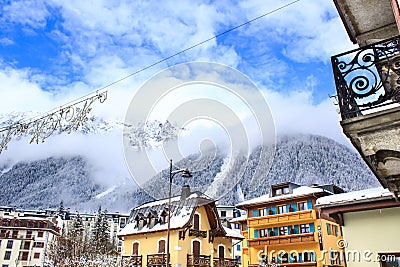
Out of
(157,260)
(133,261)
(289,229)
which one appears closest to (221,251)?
(289,229)

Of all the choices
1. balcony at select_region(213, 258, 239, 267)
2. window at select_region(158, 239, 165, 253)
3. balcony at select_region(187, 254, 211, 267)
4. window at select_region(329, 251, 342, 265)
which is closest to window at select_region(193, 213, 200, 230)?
balcony at select_region(187, 254, 211, 267)

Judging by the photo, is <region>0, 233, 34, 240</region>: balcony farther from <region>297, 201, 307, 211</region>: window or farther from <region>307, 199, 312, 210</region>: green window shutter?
<region>307, 199, 312, 210</region>: green window shutter

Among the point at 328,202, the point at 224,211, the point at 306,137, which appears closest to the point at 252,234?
the point at 328,202

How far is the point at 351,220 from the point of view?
310 inches

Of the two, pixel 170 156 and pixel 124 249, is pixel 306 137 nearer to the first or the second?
pixel 124 249

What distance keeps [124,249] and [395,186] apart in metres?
25.5

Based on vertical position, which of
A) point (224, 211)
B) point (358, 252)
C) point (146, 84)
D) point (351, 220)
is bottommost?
point (358, 252)

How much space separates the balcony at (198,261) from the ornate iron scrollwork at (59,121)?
18473 millimetres

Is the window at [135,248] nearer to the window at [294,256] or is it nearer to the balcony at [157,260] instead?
the balcony at [157,260]

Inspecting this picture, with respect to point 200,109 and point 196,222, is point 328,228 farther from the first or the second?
point 200,109

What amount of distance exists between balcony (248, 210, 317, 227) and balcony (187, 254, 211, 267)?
235 inches

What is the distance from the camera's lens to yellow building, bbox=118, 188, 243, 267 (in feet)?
83.7

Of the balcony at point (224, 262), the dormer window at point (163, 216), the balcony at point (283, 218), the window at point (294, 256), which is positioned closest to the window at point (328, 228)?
the balcony at point (283, 218)

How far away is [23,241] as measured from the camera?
200 feet
